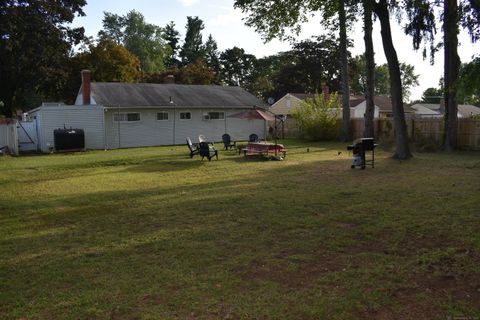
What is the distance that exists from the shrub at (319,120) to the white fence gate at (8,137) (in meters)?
16.4

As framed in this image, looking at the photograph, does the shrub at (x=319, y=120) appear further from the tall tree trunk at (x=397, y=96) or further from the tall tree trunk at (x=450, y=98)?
the tall tree trunk at (x=397, y=96)

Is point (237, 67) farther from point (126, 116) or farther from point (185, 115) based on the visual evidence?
point (126, 116)

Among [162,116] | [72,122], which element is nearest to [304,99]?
[162,116]

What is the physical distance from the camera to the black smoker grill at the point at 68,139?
955 inches

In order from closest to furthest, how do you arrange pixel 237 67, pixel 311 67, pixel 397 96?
pixel 397 96 → pixel 311 67 → pixel 237 67

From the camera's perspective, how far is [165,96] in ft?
101

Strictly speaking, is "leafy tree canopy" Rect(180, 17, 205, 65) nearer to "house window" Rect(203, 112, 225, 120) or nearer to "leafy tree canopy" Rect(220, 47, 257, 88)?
"leafy tree canopy" Rect(220, 47, 257, 88)

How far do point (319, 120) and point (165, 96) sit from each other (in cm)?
1044

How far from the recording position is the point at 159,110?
29594mm

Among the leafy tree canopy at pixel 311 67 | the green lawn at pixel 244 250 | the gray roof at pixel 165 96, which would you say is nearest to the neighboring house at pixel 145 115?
the gray roof at pixel 165 96

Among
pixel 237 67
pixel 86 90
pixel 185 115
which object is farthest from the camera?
pixel 237 67

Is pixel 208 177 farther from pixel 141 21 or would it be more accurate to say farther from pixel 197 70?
pixel 141 21

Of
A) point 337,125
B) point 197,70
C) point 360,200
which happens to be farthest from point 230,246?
point 197,70

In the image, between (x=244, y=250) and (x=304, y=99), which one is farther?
(x=304, y=99)
